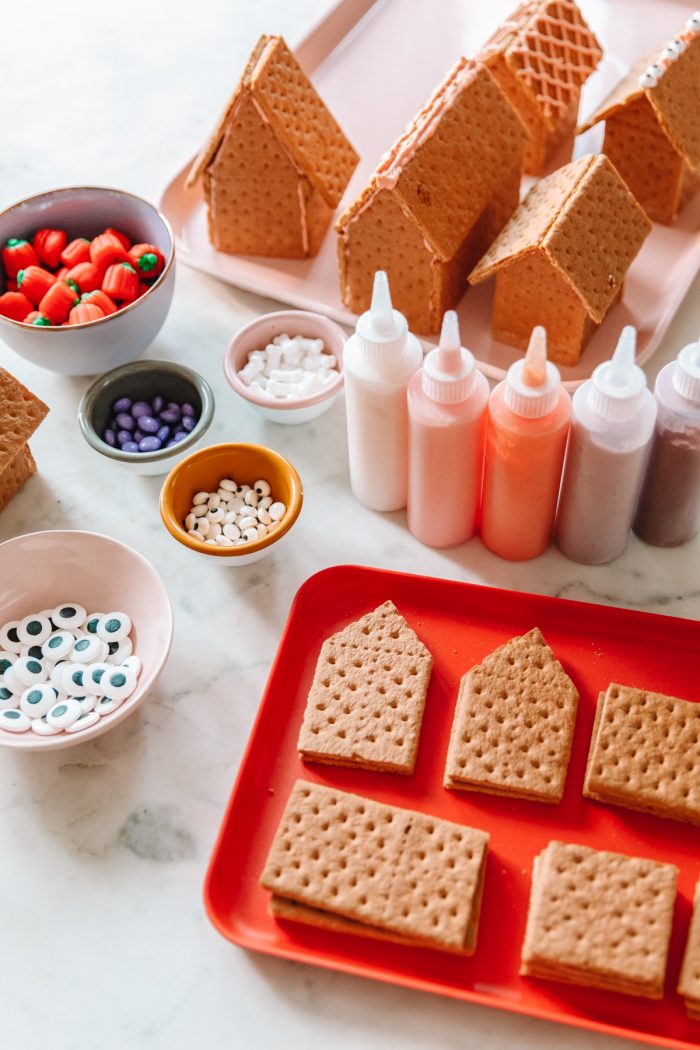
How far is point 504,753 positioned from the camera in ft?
3.16

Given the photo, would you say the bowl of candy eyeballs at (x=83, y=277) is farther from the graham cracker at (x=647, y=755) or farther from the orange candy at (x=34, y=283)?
the graham cracker at (x=647, y=755)

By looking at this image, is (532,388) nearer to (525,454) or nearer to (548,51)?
(525,454)

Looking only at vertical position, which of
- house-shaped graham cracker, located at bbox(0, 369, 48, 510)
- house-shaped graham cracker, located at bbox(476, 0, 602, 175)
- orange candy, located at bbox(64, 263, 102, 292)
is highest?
house-shaped graham cracker, located at bbox(476, 0, 602, 175)

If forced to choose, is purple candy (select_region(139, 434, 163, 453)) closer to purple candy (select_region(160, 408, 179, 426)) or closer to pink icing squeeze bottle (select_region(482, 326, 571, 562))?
purple candy (select_region(160, 408, 179, 426))

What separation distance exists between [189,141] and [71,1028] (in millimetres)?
1182

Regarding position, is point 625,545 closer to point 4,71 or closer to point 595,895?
point 595,895

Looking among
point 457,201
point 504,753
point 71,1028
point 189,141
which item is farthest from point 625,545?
point 189,141

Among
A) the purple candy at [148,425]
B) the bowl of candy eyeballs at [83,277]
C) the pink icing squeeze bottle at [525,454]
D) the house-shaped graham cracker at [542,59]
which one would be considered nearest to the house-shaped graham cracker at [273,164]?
the bowl of candy eyeballs at [83,277]

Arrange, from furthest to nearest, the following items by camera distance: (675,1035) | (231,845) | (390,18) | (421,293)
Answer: (390,18) → (421,293) → (231,845) → (675,1035)

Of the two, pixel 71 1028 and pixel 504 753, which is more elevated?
A: pixel 504 753

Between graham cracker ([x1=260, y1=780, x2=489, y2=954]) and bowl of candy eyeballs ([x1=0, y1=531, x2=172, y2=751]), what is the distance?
0.64 feet

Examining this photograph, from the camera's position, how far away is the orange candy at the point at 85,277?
1.24 m

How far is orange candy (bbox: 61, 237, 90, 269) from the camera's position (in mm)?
1271

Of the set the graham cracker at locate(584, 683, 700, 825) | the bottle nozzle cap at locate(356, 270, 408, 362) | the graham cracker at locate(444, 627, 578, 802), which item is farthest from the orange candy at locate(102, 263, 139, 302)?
the graham cracker at locate(584, 683, 700, 825)
